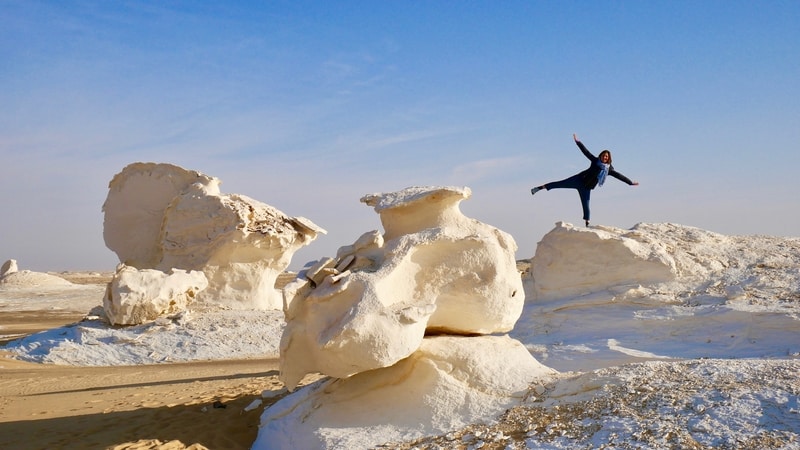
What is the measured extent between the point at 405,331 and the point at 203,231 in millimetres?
9003

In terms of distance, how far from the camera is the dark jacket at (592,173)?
8461mm

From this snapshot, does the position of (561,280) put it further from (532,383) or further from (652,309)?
(532,383)

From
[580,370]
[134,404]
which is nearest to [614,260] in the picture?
[580,370]

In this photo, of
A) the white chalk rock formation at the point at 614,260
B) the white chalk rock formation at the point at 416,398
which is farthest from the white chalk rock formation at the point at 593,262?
the white chalk rock formation at the point at 416,398

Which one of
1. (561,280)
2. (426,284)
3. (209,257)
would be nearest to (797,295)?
(561,280)

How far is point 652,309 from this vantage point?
26.8 ft

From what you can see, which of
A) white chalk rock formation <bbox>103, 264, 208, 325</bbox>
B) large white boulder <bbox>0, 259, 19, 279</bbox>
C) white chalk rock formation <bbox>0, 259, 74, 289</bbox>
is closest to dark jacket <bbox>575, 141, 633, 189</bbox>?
white chalk rock formation <bbox>103, 264, 208, 325</bbox>

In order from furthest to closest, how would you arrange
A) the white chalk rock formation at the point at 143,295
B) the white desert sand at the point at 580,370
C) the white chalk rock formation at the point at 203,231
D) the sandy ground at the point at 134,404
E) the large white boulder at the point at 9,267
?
the large white boulder at the point at 9,267, the white chalk rock formation at the point at 203,231, the white chalk rock formation at the point at 143,295, the sandy ground at the point at 134,404, the white desert sand at the point at 580,370

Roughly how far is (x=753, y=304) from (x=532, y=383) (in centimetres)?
425

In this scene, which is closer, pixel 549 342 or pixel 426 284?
pixel 426 284

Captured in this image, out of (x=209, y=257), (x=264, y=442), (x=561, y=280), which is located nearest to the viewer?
(x=264, y=442)

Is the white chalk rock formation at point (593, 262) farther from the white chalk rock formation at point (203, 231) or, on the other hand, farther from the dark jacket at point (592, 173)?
the white chalk rock formation at point (203, 231)

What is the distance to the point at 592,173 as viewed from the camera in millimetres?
8484

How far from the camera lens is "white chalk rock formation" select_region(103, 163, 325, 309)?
12750mm
